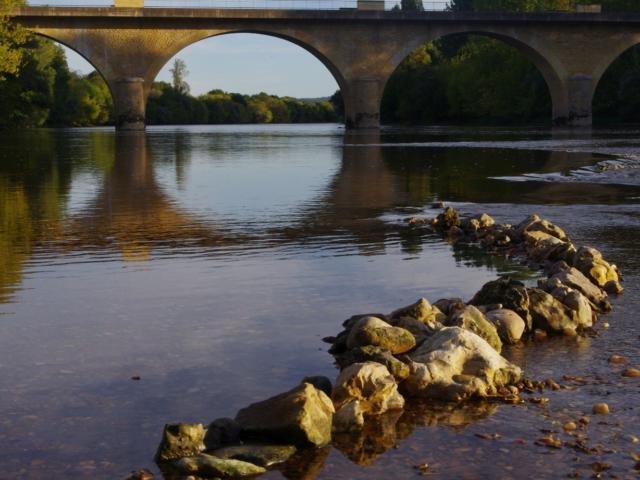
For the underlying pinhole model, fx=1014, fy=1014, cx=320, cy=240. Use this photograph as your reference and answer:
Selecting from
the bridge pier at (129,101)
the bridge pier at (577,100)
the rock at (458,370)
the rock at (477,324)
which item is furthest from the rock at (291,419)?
the bridge pier at (577,100)

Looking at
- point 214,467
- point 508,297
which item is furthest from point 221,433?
point 508,297

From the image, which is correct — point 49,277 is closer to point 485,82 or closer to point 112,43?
point 112,43

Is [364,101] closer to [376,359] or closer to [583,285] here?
[583,285]

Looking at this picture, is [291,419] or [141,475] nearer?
[141,475]

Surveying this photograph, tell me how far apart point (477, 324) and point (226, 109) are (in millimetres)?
133403

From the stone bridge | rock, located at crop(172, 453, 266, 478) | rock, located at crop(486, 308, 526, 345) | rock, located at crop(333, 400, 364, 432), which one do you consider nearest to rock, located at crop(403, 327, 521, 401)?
rock, located at crop(333, 400, 364, 432)

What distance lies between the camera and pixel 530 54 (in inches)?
2579

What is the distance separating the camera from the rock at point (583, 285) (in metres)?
8.02

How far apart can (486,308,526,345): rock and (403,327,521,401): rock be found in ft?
2.74

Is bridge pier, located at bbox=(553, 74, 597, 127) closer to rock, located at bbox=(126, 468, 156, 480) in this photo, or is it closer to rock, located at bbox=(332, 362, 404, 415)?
rock, located at bbox=(332, 362, 404, 415)

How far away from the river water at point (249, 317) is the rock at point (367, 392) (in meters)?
0.14

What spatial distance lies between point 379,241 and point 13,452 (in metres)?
7.10

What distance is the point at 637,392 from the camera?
588 centimetres

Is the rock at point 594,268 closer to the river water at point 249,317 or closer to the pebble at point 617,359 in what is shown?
the river water at point 249,317
